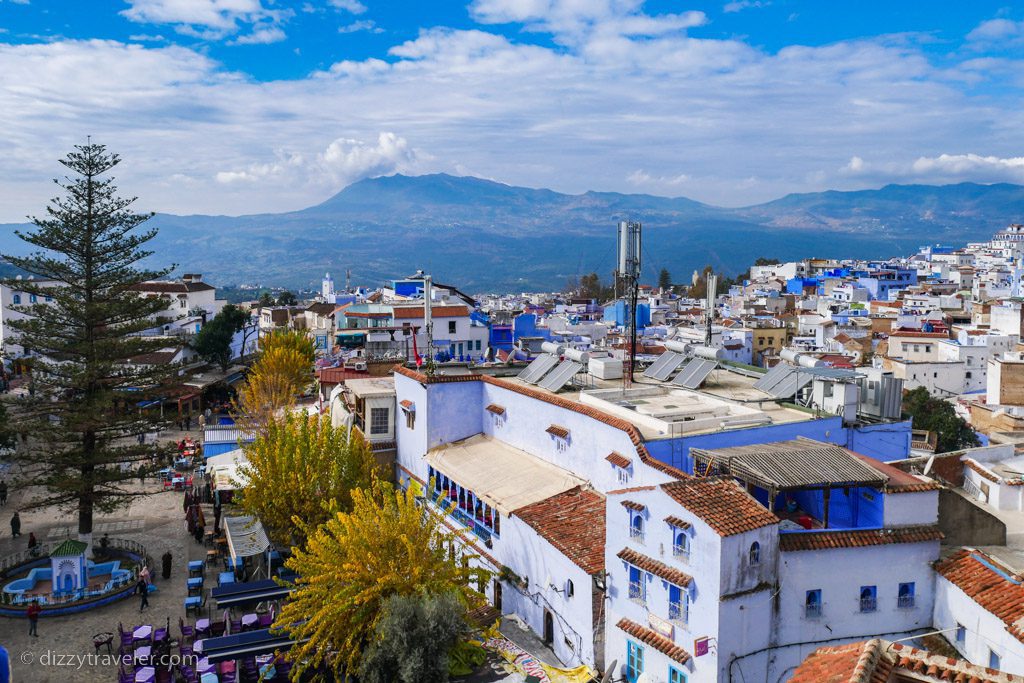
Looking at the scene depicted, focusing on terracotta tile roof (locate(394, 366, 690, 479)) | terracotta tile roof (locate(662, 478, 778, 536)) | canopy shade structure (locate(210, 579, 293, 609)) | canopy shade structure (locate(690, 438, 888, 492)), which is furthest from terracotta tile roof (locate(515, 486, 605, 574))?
canopy shade structure (locate(210, 579, 293, 609))

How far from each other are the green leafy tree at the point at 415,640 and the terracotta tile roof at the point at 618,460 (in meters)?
3.52

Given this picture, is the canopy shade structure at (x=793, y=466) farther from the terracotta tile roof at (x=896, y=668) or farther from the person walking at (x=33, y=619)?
the person walking at (x=33, y=619)

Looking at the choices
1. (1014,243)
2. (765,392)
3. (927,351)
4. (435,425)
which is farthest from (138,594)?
(1014,243)

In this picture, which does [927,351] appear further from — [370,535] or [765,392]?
[370,535]

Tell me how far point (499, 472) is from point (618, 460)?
340 centimetres

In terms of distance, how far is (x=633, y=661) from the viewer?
1217cm

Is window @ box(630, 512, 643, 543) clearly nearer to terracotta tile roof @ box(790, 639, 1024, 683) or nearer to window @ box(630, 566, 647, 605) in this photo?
window @ box(630, 566, 647, 605)

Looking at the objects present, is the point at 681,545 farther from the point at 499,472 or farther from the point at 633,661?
the point at 499,472

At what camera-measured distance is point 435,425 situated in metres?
19.3

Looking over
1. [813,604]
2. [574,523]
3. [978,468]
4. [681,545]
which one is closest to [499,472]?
[574,523]

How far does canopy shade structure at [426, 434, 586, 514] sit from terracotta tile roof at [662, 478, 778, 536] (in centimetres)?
420

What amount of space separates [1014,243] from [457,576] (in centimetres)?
12759

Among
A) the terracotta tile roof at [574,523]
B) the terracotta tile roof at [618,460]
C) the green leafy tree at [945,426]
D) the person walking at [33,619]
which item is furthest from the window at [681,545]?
the green leafy tree at [945,426]

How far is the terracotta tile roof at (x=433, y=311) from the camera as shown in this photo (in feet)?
141
